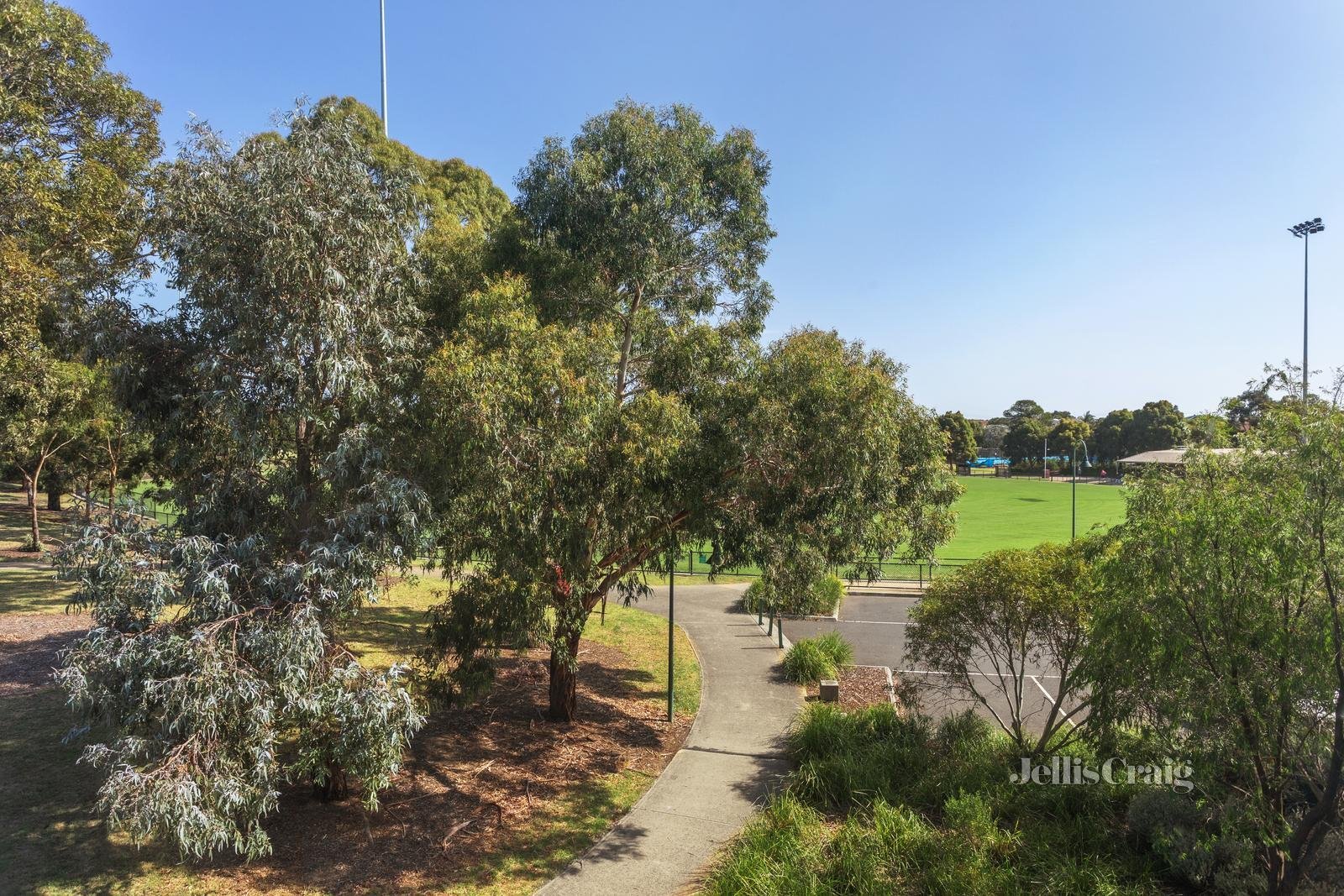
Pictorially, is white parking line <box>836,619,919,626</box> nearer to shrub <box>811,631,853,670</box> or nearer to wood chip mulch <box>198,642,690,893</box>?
shrub <box>811,631,853,670</box>

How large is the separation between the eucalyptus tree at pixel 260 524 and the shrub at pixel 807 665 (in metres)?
8.67

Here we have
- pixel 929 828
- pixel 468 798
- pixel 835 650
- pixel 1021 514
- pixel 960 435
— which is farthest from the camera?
pixel 960 435

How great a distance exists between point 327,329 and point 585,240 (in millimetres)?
5556

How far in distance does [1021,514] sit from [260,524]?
49.0 meters

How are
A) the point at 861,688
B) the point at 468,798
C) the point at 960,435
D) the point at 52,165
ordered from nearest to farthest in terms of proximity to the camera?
the point at 468,798, the point at 52,165, the point at 861,688, the point at 960,435

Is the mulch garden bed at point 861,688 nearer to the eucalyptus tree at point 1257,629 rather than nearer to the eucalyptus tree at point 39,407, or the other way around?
the eucalyptus tree at point 1257,629

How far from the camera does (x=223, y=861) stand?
7809 millimetres

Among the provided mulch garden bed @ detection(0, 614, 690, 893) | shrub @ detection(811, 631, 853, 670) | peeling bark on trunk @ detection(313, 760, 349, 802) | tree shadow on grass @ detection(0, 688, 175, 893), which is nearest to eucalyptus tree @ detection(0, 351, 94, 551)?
mulch garden bed @ detection(0, 614, 690, 893)

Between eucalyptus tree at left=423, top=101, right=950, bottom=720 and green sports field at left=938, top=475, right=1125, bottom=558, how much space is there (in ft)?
50.3

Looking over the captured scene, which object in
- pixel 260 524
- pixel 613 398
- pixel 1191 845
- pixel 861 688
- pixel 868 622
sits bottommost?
pixel 868 622

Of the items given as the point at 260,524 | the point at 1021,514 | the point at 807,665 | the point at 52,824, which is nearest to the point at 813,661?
the point at 807,665

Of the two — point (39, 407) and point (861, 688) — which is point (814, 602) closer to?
Result: point (861, 688)

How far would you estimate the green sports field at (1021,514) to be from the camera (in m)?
35.2

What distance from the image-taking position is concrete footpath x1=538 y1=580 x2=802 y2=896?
25.2 ft
